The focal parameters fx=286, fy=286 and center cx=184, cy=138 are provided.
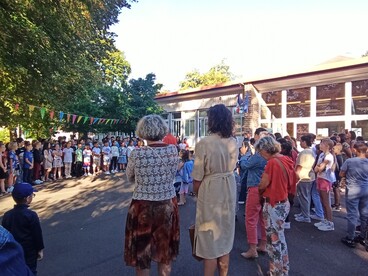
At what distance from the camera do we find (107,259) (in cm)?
402

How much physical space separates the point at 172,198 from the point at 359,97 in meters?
13.2

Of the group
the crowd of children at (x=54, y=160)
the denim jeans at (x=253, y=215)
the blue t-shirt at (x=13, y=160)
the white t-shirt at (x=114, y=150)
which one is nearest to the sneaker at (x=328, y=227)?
the denim jeans at (x=253, y=215)

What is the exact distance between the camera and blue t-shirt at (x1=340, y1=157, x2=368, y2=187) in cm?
458

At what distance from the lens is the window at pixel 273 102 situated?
16.1 m

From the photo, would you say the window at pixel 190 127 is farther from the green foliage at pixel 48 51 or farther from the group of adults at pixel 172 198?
the group of adults at pixel 172 198

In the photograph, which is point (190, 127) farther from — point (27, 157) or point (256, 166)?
point (256, 166)

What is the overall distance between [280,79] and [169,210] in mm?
14123

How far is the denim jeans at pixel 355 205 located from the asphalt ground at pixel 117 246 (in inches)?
14.4

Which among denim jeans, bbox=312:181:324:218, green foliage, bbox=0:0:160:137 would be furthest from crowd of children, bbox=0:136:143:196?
denim jeans, bbox=312:181:324:218

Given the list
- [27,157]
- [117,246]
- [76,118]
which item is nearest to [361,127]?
[117,246]

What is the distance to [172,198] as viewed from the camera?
2803 mm

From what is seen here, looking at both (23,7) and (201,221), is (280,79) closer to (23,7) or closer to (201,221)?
(23,7)

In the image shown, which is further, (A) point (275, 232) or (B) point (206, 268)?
(A) point (275, 232)

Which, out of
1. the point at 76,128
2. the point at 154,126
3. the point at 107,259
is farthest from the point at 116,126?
the point at 154,126
